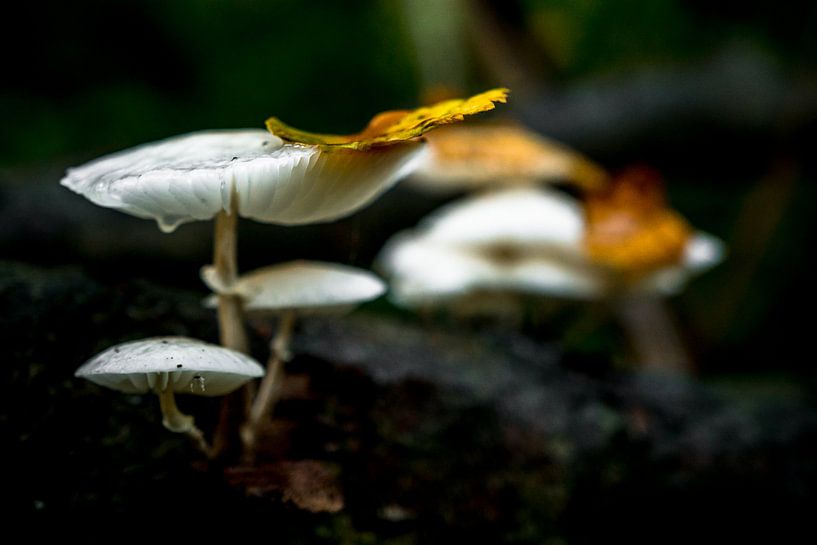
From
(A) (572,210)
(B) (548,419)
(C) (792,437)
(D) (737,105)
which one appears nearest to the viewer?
(B) (548,419)

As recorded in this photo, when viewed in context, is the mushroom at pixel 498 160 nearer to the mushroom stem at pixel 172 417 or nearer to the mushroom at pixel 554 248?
the mushroom at pixel 554 248

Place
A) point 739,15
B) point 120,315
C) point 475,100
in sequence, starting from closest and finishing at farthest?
point 475,100
point 120,315
point 739,15

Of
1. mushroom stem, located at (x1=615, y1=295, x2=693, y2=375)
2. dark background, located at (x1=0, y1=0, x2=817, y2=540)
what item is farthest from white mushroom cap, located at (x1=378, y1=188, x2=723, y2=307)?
mushroom stem, located at (x1=615, y1=295, x2=693, y2=375)

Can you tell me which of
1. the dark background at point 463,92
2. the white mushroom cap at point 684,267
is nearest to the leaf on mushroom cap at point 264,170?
the white mushroom cap at point 684,267

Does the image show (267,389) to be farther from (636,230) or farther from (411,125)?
(636,230)

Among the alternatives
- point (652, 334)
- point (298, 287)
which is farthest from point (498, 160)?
point (652, 334)

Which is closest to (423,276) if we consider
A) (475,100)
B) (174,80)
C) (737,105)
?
(475,100)

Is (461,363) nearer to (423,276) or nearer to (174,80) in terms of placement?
(423,276)
